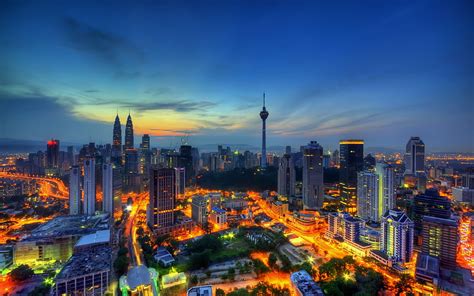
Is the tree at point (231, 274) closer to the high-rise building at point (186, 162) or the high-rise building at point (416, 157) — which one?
the high-rise building at point (186, 162)

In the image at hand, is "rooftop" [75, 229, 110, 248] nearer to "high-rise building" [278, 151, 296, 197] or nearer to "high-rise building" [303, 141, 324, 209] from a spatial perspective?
"high-rise building" [303, 141, 324, 209]

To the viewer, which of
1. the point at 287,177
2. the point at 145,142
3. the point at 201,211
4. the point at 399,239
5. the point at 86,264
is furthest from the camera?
the point at 145,142

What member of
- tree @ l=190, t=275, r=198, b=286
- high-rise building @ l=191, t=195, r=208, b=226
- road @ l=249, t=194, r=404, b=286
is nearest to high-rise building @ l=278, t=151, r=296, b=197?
road @ l=249, t=194, r=404, b=286

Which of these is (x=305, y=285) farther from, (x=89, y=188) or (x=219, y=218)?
(x=89, y=188)

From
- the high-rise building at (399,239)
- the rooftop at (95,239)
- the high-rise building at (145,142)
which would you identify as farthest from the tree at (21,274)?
the high-rise building at (145,142)

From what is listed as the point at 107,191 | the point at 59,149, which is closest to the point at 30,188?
the point at 59,149

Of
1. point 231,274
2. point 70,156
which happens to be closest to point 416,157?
point 231,274
